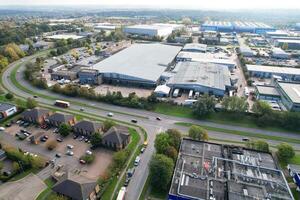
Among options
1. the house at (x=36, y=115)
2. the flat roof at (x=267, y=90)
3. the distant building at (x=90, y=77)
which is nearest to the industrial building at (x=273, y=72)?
the flat roof at (x=267, y=90)

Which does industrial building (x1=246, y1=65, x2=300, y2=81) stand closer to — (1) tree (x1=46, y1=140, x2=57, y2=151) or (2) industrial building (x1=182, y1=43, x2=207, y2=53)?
(2) industrial building (x1=182, y1=43, x2=207, y2=53)

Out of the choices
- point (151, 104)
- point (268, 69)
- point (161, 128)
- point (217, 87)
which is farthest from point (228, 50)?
point (161, 128)

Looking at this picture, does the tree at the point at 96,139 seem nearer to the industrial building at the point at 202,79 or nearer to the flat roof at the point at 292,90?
the industrial building at the point at 202,79

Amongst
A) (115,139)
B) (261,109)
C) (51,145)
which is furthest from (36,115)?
(261,109)

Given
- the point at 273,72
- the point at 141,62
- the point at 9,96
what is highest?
the point at 141,62

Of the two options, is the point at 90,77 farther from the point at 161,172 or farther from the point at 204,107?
the point at 161,172

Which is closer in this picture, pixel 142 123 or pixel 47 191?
pixel 47 191
